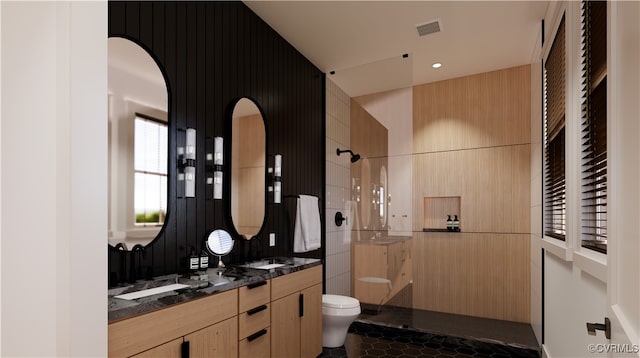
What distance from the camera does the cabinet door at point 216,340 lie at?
167 cm

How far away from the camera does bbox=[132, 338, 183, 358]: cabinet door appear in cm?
144

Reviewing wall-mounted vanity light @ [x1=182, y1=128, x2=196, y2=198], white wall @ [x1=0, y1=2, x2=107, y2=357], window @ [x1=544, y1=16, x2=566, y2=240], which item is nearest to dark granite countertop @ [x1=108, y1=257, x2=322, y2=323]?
white wall @ [x1=0, y1=2, x2=107, y2=357]

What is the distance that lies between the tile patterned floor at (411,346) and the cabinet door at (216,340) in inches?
52.6

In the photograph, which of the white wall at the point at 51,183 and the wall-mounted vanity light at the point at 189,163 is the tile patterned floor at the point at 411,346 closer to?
the wall-mounted vanity light at the point at 189,163

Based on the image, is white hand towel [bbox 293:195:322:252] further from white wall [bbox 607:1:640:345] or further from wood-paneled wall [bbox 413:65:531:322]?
white wall [bbox 607:1:640:345]

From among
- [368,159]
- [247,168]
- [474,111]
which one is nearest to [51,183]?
[247,168]

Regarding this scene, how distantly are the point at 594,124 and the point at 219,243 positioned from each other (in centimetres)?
209

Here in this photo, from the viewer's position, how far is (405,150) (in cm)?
377

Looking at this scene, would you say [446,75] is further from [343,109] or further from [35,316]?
[35,316]

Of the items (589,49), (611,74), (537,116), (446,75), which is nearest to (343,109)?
(446,75)

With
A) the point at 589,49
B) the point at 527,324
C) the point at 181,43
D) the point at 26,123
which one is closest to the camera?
the point at 26,123

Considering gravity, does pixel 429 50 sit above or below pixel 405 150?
above

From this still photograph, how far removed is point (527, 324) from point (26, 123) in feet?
13.9

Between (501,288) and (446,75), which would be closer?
(501,288)
